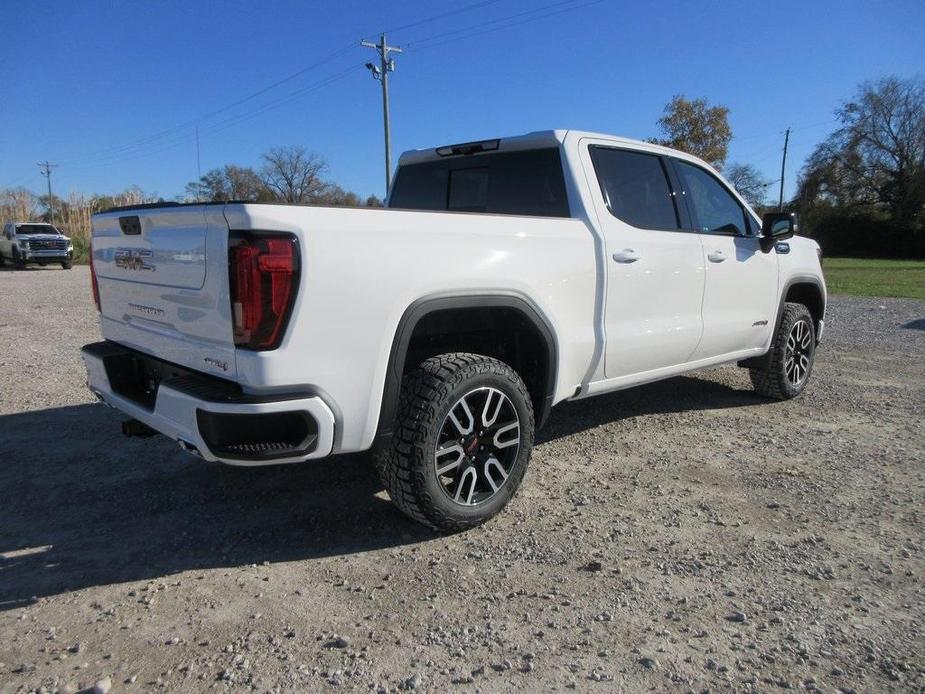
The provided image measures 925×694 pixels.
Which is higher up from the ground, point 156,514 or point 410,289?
point 410,289

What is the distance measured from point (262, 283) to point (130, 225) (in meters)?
1.08

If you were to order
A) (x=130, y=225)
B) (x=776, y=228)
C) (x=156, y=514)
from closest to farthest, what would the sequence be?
(x=130, y=225) → (x=156, y=514) → (x=776, y=228)

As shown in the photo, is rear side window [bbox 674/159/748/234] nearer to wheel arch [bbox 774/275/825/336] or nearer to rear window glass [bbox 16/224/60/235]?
wheel arch [bbox 774/275/825/336]

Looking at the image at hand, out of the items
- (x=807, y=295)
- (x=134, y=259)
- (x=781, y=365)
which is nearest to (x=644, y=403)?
(x=781, y=365)

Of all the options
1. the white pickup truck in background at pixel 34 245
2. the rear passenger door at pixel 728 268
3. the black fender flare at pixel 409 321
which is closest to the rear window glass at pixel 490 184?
the black fender flare at pixel 409 321

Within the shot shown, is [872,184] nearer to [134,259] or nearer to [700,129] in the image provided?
[700,129]

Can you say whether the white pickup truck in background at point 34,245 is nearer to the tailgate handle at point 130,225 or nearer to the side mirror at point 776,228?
the tailgate handle at point 130,225

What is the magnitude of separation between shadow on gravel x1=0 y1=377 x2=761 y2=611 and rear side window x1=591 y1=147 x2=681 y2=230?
1.63 meters

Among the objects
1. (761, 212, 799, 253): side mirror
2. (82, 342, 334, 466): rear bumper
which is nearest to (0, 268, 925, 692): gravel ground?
(82, 342, 334, 466): rear bumper

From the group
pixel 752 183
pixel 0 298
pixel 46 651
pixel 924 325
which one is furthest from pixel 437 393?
pixel 752 183

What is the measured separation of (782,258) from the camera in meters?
5.29

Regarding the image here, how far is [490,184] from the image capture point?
4.19 meters

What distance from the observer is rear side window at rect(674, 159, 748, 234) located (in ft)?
14.9

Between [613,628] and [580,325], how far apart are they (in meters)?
1.63
